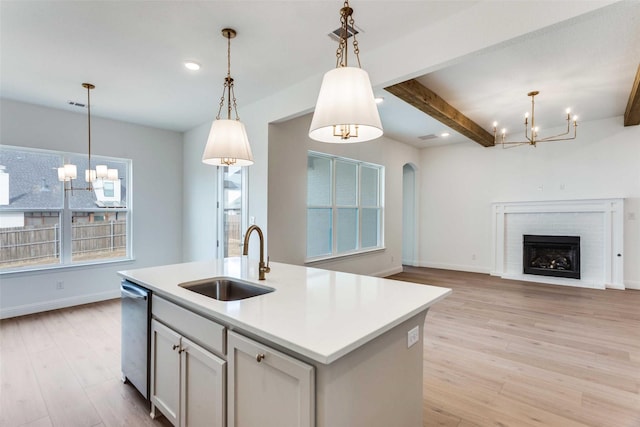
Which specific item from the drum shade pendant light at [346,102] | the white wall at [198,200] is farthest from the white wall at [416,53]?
the drum shade pendant light at [346,102]

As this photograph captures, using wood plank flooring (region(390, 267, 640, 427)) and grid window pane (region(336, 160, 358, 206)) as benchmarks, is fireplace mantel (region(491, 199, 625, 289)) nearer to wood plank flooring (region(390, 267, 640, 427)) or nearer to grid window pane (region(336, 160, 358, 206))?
wood plank flooring (region(390, 267, 640, 427))

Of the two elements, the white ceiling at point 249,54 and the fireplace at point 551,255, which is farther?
the fireplace at point 551,255

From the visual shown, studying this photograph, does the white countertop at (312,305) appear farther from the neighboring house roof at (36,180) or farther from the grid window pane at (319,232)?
the neighboring house roof at (36,180)

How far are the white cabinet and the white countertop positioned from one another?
0.75ft

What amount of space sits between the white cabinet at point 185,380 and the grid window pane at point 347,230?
3.62 metres

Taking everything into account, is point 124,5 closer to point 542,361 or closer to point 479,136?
point 542,361

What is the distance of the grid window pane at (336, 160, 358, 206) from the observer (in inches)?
212

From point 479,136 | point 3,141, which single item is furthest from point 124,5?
point 479,136

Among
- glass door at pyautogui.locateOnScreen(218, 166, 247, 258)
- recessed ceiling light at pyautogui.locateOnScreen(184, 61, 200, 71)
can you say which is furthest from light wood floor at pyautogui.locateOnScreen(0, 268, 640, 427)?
recessed ceiling light at pyautogui.locateOnScreen(184, 61, 200, 71)

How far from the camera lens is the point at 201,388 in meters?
1.58

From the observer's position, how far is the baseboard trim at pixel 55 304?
13.1 feet

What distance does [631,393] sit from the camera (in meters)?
2.28

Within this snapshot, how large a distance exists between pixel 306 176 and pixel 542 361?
335 cm

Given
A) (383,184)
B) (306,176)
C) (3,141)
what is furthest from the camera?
(383,184)
